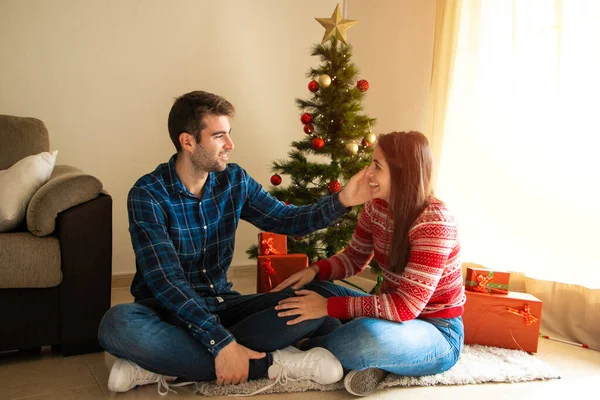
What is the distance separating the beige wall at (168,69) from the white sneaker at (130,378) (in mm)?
1509

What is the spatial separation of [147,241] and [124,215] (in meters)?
1.54

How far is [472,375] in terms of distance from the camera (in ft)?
5.84

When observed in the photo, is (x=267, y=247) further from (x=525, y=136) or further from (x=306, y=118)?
(x=525, y=136)

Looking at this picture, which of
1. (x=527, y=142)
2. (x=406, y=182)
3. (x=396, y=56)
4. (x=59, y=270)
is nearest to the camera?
(x=406, y=182)

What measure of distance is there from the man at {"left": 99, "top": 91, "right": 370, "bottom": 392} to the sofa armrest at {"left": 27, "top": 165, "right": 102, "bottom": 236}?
384 millimetres

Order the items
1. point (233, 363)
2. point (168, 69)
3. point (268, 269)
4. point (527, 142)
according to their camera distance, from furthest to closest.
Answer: point (168, 69) < point (527, 142) < point (268, 269) < point (233, 363)

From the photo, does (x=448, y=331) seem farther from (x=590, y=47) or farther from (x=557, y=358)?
(x=590, y=47)

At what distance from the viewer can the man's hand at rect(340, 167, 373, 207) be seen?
1768 millimetres

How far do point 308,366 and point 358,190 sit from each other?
61 centimetres

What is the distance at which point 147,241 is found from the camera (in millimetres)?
1568

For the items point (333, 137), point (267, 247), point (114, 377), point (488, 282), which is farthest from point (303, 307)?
Result: point (333, 137)

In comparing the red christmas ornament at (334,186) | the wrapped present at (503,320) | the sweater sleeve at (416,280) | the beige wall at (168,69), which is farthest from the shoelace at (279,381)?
the beige wall at (168,69)

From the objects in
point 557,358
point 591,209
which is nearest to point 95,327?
point 557,358

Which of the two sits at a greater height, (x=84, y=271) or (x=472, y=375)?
(x=84, y=271)
